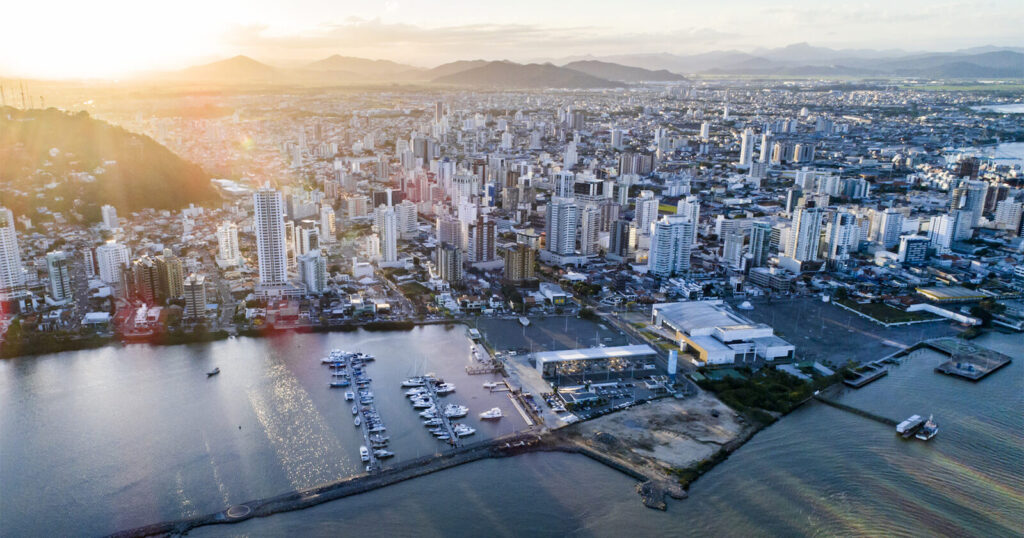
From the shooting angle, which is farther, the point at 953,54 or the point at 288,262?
the point at 953,54

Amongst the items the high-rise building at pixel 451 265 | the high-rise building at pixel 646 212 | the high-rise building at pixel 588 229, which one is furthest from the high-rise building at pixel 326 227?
the high-rise building at pixel 646 212

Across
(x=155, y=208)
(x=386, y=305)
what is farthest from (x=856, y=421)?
(x=155, y=208)

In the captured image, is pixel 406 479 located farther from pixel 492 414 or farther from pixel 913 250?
pixel 913 250

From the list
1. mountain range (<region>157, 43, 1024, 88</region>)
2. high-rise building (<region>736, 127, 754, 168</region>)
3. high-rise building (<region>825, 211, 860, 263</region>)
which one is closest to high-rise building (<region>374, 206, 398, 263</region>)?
high-rise building (<region>825, 211, 860, 263</region>)

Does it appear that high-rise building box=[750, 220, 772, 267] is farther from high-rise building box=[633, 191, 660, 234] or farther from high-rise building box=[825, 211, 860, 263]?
high-rise building box=[633, 191, 660, 234]

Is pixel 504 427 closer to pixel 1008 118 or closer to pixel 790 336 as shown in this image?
pixel 790 336
